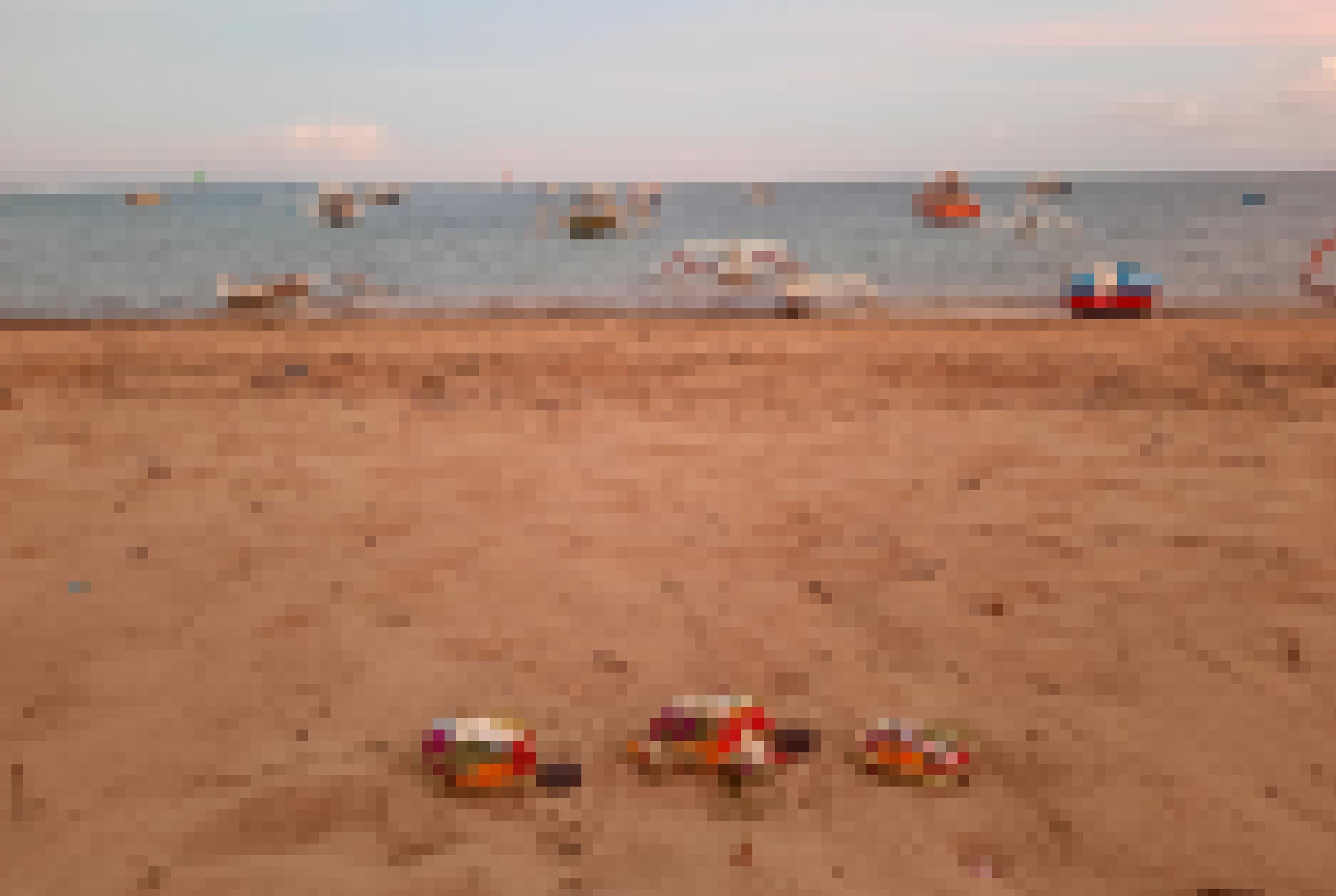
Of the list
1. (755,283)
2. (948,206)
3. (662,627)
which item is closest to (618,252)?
(755,283)

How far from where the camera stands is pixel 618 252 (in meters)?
29.2

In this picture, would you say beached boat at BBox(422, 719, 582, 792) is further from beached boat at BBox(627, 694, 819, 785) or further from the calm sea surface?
the calm sea surface

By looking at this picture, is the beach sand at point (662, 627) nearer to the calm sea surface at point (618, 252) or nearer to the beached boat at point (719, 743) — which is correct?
the beached boat at point (719, 743)

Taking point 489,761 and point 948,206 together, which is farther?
point 948,206

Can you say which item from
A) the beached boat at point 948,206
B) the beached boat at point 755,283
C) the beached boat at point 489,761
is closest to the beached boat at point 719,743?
the beached boat at point 489,761

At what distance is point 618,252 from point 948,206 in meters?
16.6

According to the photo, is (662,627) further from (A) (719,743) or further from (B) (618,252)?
(B) (618,252)

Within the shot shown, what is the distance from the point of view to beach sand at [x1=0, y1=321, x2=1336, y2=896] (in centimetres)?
297

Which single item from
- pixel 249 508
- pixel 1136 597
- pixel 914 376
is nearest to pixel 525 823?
pixel 1136 597

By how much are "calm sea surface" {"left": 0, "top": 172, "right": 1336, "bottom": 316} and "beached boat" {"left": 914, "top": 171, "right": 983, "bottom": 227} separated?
893 millimetres

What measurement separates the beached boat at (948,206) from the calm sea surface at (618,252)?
0.89 m

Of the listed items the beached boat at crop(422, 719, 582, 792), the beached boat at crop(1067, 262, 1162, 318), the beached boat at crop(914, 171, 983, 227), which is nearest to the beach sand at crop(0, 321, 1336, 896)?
the beached boat at crop(422, 719, 582, 792)

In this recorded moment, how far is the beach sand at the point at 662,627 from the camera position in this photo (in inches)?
117

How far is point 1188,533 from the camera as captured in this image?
18.0 ft
